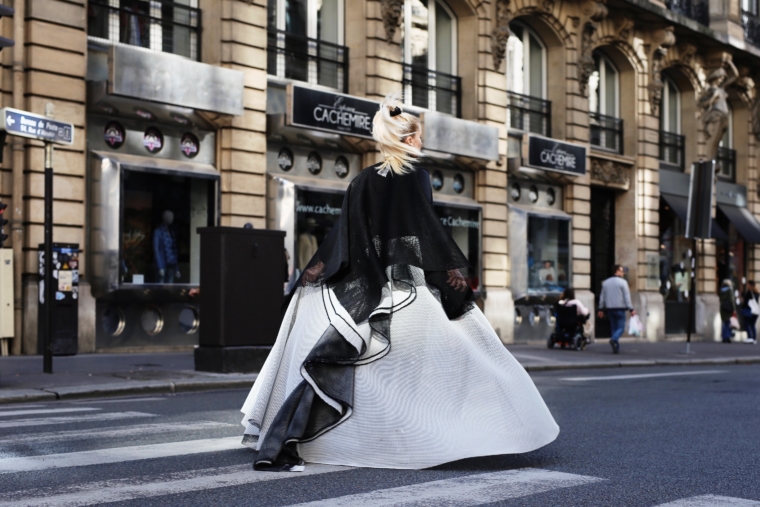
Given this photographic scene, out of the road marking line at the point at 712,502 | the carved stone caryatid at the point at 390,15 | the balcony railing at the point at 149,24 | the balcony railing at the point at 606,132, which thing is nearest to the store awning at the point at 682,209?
the balcony railing at the point at 606,132

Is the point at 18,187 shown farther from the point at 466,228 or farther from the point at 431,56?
the point at 431,56

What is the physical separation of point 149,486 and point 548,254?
2036 cm

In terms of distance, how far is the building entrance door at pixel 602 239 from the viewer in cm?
2650

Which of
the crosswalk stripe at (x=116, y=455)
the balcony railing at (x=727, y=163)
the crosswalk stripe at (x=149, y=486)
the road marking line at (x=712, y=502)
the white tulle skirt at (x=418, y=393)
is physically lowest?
the road marking line at (x=712, y=502)

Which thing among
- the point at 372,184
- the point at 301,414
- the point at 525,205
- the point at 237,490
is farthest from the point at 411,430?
the point at 525,205

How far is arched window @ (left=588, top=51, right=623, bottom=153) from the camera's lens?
26469 mm

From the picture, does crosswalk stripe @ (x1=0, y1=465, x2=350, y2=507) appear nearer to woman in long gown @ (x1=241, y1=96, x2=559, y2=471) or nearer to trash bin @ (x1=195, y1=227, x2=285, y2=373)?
woman in long gown @ (x1=241, y1=96, x2=559, y2=471)

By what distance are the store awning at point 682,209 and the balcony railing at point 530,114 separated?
15.9 ft

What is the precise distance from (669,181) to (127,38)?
16.9m

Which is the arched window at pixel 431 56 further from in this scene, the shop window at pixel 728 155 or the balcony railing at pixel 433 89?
the shop window at pixel 728 155

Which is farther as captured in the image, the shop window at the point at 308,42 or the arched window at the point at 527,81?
the arched window at the point at 527,81

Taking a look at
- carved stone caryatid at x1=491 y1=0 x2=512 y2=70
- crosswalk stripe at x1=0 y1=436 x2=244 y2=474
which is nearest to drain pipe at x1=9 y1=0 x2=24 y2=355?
crosswalk stripe at x1=0 y1=436 x2=244 y2=474

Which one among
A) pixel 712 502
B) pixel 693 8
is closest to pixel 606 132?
pixel 693 8

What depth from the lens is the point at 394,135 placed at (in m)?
5.39
